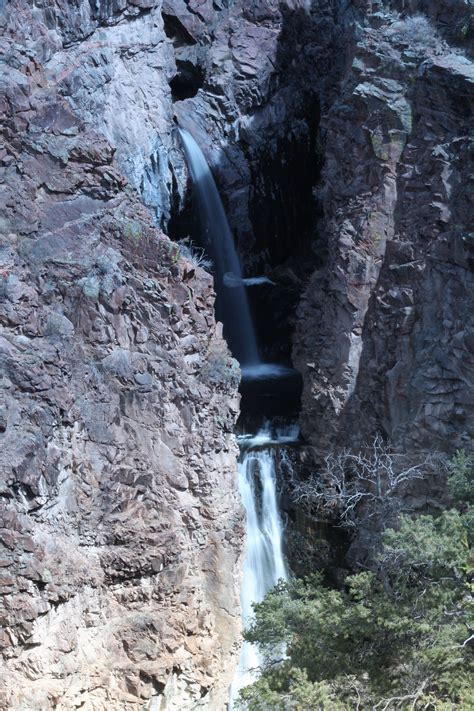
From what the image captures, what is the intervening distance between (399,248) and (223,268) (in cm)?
847

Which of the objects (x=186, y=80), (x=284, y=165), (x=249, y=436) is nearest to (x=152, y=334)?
(x=249, y=436)

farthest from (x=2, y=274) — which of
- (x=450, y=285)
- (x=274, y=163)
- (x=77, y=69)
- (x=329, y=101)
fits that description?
(x=329, y=101)

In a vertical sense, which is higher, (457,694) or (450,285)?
(450,285)

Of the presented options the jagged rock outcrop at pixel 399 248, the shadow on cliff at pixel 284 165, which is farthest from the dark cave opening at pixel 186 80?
the jagged rock outcrop at pixel 399 248

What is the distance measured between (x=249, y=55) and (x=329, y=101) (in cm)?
341

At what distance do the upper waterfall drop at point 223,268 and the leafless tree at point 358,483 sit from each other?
6.69 m

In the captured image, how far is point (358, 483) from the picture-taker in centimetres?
2267

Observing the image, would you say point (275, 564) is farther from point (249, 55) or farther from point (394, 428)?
point (249, 55)

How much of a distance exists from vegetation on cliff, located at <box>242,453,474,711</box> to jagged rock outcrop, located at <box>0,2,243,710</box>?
294 centimetres

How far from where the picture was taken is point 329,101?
3102 centimetres

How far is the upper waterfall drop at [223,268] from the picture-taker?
28828 millimetres

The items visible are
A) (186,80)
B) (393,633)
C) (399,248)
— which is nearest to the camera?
(393,633)

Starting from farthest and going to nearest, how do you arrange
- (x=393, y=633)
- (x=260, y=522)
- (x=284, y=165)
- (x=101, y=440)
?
(x=284, y=165) < (x=260, y=522) < (x=101, y=440) < (x=393, y=633)

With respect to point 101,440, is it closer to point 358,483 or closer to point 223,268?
point 358,483
